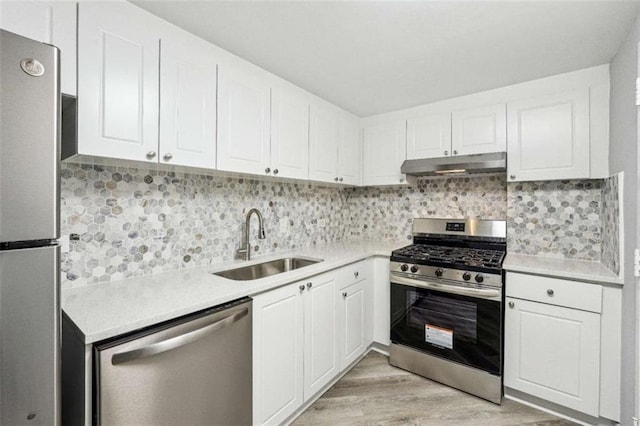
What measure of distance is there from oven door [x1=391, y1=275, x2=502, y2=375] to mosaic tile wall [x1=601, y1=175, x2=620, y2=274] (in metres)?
0.67

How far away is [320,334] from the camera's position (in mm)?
1956

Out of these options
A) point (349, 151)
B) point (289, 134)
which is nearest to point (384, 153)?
point (349, 151)

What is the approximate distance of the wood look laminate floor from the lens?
1819mm

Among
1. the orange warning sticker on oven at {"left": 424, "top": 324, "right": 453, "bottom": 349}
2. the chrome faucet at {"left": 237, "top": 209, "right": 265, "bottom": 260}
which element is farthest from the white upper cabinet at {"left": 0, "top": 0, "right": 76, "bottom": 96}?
the orange warning sticker on oven at {"left": 424, "top": 324, "right": 453, "bottom": 349}

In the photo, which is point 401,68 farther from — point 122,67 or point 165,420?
point 165,420

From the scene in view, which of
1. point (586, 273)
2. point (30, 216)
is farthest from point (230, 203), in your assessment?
point (586, 273)

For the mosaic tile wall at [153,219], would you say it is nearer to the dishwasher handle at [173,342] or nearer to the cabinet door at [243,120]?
the cabinet door at [243,120]

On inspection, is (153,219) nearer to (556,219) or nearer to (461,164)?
(461,164)

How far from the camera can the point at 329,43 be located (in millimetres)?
1689

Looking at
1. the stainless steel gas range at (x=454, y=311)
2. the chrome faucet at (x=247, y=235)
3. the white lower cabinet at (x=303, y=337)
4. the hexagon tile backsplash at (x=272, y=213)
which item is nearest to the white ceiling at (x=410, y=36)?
the hexagon tile backsplash at (x=272, y=213)

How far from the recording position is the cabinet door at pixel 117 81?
3.87 ft

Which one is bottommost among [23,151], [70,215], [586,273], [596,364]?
[596,364]

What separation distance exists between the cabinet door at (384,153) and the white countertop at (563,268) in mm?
1143

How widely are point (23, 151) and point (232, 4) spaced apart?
3.61 ft
